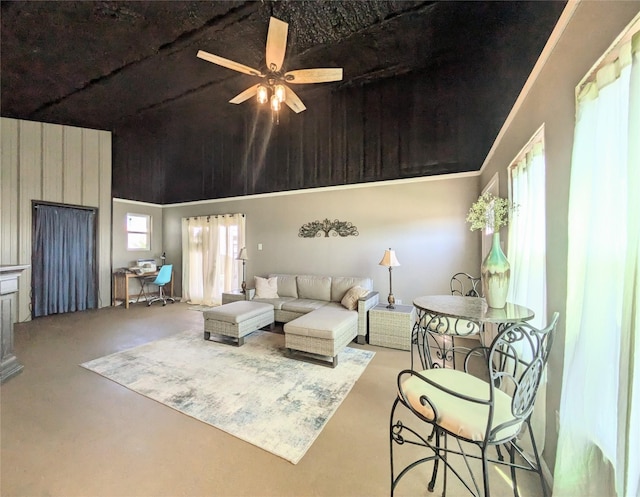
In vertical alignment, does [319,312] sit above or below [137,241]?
below

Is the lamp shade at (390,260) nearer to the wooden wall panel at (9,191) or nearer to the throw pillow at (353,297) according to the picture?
the throw pillow at (353,297)

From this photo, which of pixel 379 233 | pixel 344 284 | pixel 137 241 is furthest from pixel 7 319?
pixel 379 233

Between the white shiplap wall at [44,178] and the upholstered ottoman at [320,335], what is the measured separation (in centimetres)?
523

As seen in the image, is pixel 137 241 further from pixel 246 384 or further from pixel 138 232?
pixel 246 384

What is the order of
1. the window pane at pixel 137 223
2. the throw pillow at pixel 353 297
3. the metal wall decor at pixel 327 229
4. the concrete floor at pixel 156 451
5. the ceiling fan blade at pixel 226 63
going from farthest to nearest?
the window pane at pixel 137 223 < the metal wall decor at pixel 327 229 < the throw pillow at pixel 353 297 < the ceiling fan blade at pixel 226 63 < the concrete floor at pixel 156 451

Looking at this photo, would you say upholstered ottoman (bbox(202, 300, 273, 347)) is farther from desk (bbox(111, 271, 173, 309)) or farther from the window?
the window

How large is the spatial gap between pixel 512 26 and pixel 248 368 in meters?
3.98

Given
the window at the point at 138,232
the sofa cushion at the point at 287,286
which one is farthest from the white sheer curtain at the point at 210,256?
the sofa cushion at the point at 287,286

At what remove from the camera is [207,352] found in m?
3.28

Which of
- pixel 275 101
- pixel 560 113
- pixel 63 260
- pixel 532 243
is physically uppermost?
pixel 275 101

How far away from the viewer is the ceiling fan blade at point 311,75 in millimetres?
2568

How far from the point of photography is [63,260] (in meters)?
5.16

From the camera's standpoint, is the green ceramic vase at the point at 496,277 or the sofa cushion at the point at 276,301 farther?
the sofa cushion at the point at 276,301

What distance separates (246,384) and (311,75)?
10.4 feet
